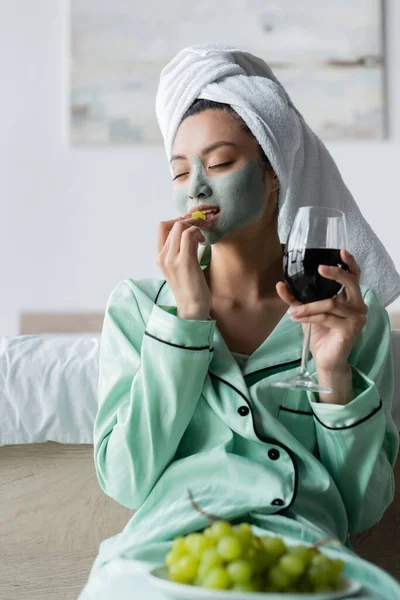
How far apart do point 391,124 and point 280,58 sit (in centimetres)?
56

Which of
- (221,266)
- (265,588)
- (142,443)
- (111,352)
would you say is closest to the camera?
(265,588)

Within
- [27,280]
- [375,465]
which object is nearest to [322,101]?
[27,280]

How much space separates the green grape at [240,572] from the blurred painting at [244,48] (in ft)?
9.63

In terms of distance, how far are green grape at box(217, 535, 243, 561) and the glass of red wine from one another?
0.27 m

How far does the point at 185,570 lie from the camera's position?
34.0 inches

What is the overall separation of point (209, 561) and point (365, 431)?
1.47 ft

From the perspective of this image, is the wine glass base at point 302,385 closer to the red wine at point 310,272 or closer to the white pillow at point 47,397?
the red wine at point 310,272

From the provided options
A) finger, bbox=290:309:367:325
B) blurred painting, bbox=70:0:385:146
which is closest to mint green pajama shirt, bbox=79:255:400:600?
finger, bbox=290:309:367:325

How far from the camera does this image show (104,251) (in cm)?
359

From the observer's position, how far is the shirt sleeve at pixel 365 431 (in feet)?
3.98

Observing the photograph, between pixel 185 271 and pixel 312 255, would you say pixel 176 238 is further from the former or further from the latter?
pixel 312 255

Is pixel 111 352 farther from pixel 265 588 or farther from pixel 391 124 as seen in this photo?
pixel 391 124

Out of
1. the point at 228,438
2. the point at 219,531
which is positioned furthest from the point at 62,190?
the point at 219,531

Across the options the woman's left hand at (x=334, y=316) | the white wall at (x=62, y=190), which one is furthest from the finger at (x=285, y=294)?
the white wall at (x=62, y=190)
